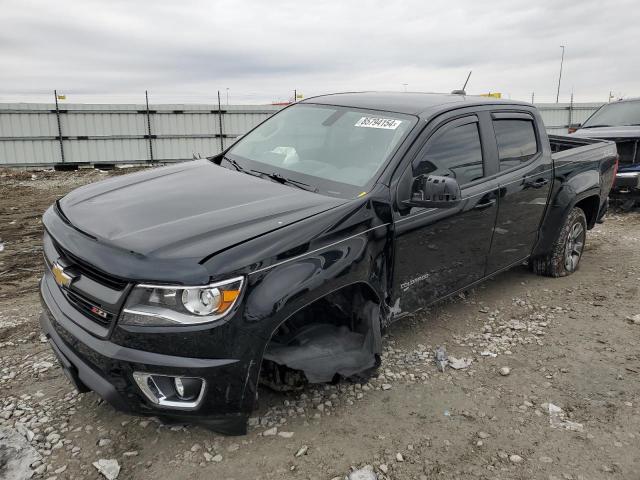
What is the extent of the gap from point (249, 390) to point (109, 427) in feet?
3.14

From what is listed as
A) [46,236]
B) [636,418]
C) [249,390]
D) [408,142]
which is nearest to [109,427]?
[249,390]

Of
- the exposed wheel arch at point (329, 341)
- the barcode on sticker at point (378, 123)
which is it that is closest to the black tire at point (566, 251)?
the barcode on sticker at point (378, 123)

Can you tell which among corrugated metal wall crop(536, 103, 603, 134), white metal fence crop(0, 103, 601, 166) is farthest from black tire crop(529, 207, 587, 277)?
corrugated metal wall crop(536, 103, 603, 134)

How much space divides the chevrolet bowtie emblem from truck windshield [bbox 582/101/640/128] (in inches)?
381

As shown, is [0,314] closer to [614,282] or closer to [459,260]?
[459,260]

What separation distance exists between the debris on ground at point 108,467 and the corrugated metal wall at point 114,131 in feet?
44.9

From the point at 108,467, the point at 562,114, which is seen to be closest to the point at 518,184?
the point at 108,467

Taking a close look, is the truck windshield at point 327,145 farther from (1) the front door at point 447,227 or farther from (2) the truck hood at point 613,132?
(2) the truck hood at point 613,132

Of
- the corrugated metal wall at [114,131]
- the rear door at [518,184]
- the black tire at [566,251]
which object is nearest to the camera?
the rear door at [518,184]

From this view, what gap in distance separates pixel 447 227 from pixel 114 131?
13.4m

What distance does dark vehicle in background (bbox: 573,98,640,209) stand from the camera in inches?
324

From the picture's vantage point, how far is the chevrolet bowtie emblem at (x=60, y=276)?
8.33 feet

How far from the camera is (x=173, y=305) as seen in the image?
2.27 meters

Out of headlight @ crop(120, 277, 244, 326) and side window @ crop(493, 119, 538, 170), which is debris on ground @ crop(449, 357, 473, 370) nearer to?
side window @ crop(493, 119, 538, 170)
